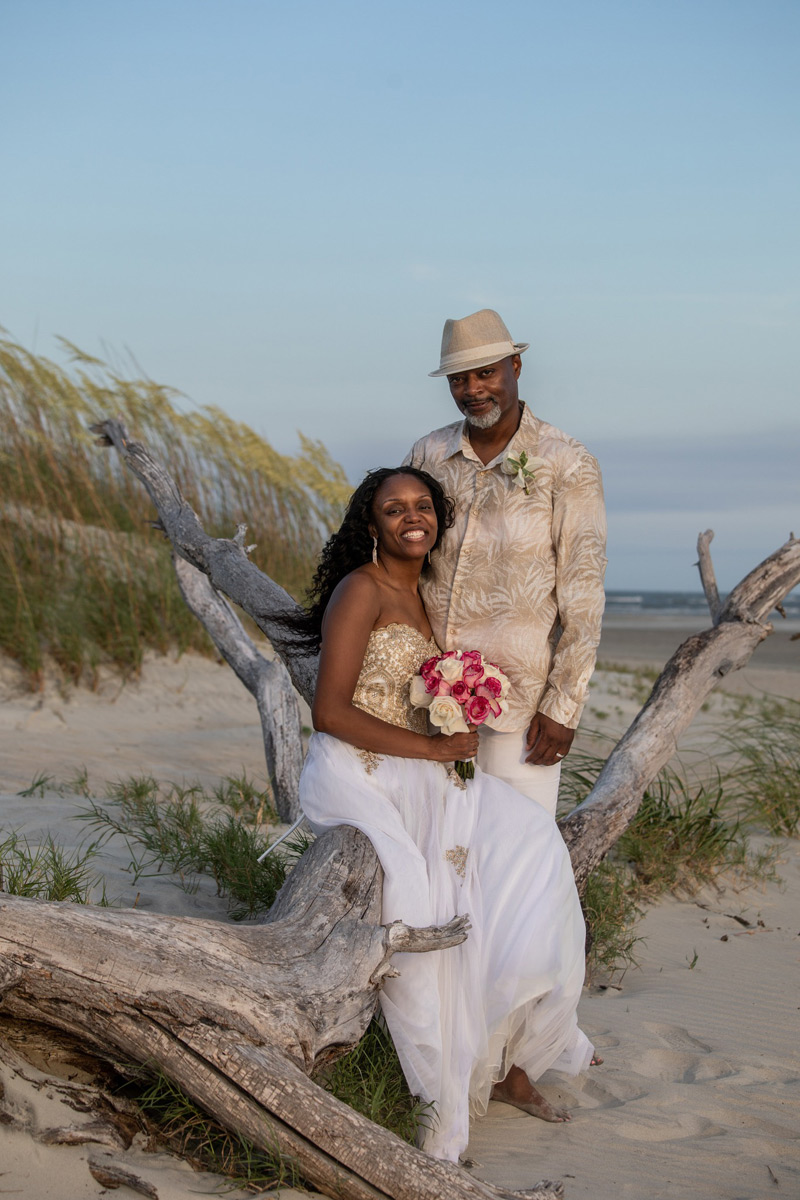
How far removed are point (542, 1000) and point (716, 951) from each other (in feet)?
6.99

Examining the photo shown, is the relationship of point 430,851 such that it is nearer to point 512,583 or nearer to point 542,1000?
point 542,1000

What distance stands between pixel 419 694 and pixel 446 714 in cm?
20

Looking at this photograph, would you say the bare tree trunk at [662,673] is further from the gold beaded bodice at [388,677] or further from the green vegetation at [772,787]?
the green vegetation at [772,787]

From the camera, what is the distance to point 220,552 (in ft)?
18.7

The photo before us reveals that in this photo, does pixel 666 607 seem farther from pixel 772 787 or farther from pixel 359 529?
pixel 359 529

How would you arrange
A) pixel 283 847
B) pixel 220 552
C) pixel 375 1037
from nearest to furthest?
pixel 375 1037
pixel 283 847
pixel 220 552

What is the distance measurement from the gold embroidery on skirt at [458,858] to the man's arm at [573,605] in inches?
23.2

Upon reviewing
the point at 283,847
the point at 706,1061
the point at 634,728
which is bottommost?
the point at 706,1061

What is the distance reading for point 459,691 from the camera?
11.4 feet

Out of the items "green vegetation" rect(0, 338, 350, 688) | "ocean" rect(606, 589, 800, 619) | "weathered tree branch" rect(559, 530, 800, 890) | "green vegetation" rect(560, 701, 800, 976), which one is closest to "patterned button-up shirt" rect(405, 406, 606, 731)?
"weathered tree branch" rect(559, 530, 800, 890)

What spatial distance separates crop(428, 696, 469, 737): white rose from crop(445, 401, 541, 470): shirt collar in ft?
3.28

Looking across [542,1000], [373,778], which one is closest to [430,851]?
[373,778]

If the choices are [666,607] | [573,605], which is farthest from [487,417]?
[666,607]

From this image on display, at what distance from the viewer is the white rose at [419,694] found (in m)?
3.57
